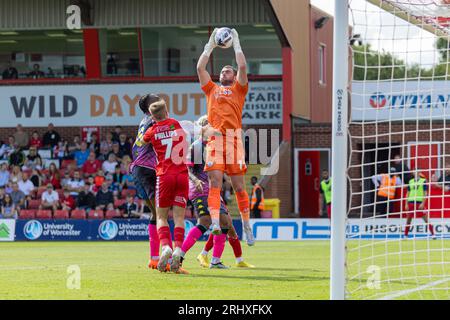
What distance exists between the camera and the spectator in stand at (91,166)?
1268 inches

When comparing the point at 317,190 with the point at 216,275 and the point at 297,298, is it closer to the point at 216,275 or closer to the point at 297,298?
the point at 216,275

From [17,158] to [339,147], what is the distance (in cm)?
2660

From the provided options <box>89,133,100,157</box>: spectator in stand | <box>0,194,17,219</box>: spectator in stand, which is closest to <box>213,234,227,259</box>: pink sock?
<box>0,194,17,219</box>: spectator in stand

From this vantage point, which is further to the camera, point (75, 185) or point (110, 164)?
point (110, 164)

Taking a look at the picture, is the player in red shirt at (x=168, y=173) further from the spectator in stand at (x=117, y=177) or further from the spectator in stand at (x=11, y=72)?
the spectator in stand at (x=11, y=72)

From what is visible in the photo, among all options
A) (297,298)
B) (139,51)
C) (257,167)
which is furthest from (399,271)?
(139,51)

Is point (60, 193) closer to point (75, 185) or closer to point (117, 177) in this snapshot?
point (75, 185)

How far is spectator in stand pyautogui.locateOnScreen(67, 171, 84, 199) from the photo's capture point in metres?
31.1

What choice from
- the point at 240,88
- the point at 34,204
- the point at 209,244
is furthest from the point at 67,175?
the point at 240,88

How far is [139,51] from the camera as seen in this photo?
3534 cm

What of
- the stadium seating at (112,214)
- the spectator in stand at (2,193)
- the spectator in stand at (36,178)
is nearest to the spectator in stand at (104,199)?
the stadium seating at (112,214)

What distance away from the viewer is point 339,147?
8016 millimetres

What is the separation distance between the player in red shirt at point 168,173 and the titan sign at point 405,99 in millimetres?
2251

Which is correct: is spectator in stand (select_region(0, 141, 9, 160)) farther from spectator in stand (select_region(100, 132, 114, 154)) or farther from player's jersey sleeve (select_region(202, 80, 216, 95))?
player's jersey sleeve (select_region(202, 80, 216, 95))
